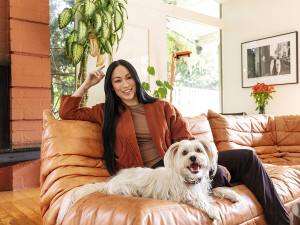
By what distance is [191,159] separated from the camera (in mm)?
1431

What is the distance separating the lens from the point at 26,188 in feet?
11.3

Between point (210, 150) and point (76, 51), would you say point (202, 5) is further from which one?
point (210, 150)

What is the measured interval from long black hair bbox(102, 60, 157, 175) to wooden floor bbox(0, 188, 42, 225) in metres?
0.94

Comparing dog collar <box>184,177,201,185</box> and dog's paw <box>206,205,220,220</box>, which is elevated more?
dog collar <box>184,177,201,185</box>

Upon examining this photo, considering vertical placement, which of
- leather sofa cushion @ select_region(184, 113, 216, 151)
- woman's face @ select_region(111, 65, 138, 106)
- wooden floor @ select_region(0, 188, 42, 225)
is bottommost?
wooden floor @ select_region(0, 188, 42, 225)

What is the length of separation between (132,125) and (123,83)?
0.28 meters

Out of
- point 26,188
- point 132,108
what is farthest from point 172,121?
point 26,188

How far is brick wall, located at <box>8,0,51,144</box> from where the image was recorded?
329 centimetres

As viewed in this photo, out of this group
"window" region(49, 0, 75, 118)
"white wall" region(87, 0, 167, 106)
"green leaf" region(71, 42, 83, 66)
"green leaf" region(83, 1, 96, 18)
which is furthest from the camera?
"white wall" region(87, 0, 167, 106)

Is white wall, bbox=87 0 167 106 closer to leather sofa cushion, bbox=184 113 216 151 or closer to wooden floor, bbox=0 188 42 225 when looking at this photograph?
leather sofa cushion, bbox=184 113 216 151

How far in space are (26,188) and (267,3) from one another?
4757 mm

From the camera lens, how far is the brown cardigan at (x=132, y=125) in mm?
1899

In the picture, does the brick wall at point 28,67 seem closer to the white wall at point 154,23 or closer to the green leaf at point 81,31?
the green leaf at point 81,31

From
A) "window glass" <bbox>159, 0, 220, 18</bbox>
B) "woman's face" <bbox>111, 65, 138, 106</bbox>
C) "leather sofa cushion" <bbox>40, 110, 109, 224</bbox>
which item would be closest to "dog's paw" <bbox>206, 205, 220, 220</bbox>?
"leather sofa cushion" <bbox>40, 110, 109, 224</bbox>
